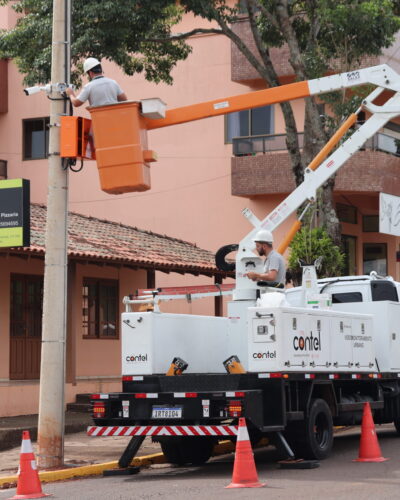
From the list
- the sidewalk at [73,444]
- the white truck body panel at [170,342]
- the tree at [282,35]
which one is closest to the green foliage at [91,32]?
the tree at [282,35]

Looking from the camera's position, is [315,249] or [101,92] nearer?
[101,92]

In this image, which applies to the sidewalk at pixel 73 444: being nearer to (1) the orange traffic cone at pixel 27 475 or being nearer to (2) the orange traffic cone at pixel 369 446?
(1) the orange traffic cone at pixel 27 475

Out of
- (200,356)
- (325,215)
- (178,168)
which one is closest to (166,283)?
(178,168)

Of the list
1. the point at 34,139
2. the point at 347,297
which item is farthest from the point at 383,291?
the point at 34,139

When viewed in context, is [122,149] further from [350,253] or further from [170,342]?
[350,253]

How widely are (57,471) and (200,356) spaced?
8.10 ft

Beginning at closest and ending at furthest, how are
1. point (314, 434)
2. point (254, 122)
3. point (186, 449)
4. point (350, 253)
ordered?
1. point (314, 434)
2. point (186, 449)
3. point (254, 122)
4. point (350, 253)

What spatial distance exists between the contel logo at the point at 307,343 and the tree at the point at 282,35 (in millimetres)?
9447

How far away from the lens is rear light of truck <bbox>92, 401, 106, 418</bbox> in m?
13.6

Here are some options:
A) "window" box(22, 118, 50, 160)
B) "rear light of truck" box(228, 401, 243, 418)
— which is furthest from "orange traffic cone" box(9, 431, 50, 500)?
"window" box(22, 118, 50, 160)

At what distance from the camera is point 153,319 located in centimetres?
1380

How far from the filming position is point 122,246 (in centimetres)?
2472

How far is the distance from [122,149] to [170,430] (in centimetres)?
348

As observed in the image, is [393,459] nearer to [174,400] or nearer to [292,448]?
[292,448]
